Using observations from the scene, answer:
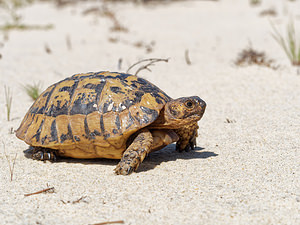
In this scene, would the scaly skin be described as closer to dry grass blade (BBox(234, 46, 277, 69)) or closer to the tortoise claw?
the tortoise claw

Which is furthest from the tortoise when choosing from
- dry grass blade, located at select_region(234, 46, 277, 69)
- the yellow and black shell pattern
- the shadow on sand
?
dry grass blade, located at select_region(234, 46, 277, 69)

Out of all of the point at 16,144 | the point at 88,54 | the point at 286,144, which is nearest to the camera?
the point at 286,144

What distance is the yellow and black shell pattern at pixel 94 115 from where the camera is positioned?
3068 millimetres

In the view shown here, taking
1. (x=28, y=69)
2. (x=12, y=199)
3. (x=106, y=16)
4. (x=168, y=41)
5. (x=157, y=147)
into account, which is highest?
(x=106, y=16)

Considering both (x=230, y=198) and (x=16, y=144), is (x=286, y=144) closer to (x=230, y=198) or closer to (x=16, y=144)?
(x=230, y=198)

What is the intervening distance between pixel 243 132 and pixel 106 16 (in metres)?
8.81

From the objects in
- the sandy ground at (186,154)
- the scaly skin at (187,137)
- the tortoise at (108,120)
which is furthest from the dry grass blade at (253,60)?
the tortoise at (108,120)

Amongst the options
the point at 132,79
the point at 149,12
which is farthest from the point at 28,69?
the point at 149,12

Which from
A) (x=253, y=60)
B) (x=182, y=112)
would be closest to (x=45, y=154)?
(x=182, y=112)

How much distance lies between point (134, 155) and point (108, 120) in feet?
1.23

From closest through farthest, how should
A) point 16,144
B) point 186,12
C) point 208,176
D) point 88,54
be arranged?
1. point 208,176
2. point 16,144
3. point 88,54
4. point 186,12

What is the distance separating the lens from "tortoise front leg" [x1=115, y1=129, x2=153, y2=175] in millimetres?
2932

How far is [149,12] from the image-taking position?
13.8 meters

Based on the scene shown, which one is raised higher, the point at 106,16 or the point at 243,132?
the point at 106,16
